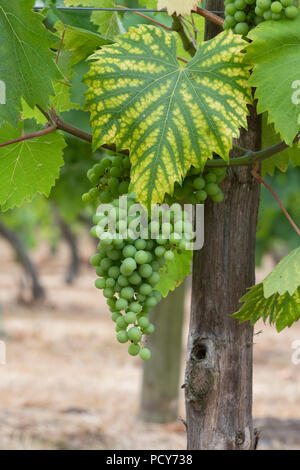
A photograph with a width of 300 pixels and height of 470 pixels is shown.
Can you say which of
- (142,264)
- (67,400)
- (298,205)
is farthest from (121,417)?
(142,264)

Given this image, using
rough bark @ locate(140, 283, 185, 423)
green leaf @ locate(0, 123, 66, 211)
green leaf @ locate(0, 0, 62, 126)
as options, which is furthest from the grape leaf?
rough bark @ locate(140, 283, 185, 423)

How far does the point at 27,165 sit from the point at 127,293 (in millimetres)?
492

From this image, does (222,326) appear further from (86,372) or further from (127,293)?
(86,372)

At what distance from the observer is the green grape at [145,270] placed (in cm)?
120

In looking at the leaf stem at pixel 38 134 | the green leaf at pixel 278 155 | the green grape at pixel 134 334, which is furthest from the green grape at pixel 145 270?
the green leaf at pixel 278 155

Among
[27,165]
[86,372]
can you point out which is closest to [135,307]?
[27,165]

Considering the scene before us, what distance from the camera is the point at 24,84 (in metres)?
1.27

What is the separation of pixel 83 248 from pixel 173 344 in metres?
35.5

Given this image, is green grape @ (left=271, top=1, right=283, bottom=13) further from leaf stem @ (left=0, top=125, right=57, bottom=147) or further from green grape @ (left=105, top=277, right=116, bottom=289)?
green grape @ (left=105, top=277, right=116, bottom=289)

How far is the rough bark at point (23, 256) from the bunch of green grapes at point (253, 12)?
37.3ft

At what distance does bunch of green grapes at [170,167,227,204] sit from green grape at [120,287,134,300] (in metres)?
0.28

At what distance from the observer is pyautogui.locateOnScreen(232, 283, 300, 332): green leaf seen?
130cm

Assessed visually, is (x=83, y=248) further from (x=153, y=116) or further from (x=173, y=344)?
(x=153, y=116)

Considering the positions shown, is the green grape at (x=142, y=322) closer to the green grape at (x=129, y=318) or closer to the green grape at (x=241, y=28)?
the green grape at (x=129, y=318)
